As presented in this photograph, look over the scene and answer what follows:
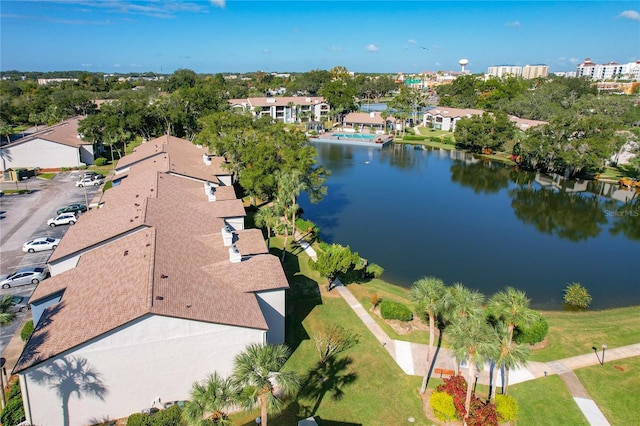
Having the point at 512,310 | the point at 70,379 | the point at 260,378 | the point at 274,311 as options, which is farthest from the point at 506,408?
the point at 70,379

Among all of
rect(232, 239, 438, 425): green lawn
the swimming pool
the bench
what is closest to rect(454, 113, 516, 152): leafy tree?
the swimming pool

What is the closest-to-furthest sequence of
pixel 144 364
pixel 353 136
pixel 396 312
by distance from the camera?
pixel 144 364 < pixel 396 312 < pixel 353 136

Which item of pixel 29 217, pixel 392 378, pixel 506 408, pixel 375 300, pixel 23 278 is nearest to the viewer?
pixel 506 408

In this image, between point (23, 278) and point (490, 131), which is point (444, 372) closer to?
point (23, 278)

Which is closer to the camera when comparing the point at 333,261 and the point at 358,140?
the point at 333,261

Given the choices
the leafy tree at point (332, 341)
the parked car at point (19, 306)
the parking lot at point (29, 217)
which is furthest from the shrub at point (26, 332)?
the leafy tree at point (332, 341)

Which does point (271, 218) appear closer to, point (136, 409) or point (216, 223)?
point (216, 223)

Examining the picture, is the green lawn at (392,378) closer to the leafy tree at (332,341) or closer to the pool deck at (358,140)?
the leafy tree at (332,341)
